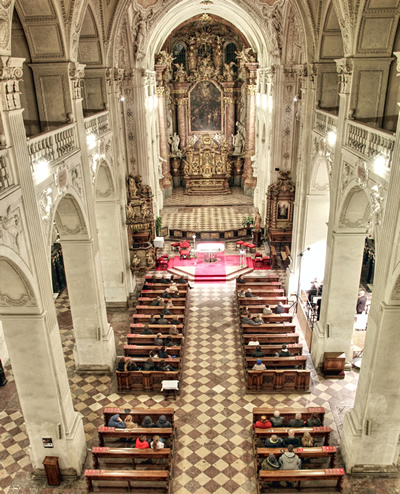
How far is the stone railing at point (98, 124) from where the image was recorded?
12.2 meters

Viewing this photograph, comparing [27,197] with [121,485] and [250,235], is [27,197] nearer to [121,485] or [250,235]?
[121,485]

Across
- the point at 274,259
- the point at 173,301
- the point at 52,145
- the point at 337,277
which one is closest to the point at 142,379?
the point at 173,301

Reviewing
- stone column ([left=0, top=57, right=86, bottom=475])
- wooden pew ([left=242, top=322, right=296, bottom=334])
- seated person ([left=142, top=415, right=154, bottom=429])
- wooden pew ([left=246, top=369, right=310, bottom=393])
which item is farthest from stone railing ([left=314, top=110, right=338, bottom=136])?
seated person ([left=142, top=415, right=154, bottom=429])

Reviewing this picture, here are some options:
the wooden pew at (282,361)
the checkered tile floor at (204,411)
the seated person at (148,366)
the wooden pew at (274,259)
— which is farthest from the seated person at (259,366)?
the wooden pew at (274,259)

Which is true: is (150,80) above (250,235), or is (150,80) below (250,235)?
above

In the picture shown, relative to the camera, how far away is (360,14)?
31.4 feet

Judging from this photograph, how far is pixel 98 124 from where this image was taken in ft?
43.4

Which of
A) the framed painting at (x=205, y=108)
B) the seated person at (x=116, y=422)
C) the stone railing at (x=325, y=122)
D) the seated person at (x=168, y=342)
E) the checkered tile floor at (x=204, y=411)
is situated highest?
the stone railing at (x=325, y=122)

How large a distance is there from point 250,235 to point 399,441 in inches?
569

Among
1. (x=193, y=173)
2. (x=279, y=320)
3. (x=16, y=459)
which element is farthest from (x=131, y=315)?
(x=193, y=173)

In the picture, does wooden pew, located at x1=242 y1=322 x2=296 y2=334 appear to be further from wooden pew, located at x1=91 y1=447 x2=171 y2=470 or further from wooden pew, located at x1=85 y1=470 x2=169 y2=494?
wooden pew, located at x1=85 y1=470 x2=169 y2=494

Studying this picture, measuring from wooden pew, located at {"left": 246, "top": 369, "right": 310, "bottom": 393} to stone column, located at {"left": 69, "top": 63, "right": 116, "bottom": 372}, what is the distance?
13.6 ft

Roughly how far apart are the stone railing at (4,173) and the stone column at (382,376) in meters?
6.47

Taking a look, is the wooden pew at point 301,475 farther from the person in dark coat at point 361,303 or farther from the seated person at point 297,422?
the person in dark coat at point 361,303
